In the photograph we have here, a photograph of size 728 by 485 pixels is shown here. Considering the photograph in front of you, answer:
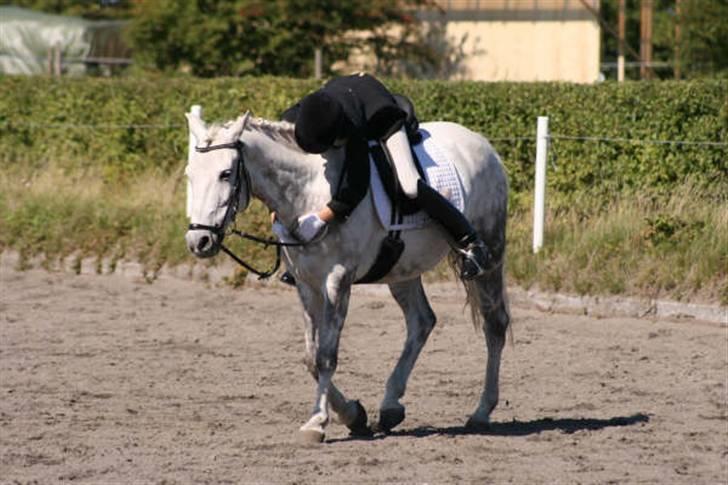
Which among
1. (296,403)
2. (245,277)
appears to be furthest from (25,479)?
(245,277)

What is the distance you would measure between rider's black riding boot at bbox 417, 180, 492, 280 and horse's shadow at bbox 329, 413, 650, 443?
0.88 m

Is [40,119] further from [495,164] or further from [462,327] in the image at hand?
[495,164]

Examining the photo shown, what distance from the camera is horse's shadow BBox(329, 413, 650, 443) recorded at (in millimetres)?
8945

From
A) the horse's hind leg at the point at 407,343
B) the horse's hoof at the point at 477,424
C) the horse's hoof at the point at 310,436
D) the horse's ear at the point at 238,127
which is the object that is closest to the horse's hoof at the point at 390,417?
the horse's hind leg at the point at 407,343

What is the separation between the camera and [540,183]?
15.0 metres

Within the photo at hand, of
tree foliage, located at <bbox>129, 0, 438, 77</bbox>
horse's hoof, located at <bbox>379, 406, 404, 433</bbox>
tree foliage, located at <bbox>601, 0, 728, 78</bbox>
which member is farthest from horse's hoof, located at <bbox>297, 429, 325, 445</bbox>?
tree foliage, located at <bbox>129, 0, 438, 77</bbox>

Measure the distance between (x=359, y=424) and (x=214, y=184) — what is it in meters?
1.73

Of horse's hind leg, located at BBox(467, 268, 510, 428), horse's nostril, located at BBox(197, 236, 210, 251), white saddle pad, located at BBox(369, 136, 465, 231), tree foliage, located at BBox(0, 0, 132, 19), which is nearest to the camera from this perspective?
horse's nostril, located at BBox(197, 236, 210, 251)

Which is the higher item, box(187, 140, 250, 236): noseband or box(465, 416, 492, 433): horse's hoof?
box(187, 140, 250, 236): noseband

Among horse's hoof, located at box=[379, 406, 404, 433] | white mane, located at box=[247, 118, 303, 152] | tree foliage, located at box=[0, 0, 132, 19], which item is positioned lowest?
horse's hoof, located at box=[379, 406, 404, 433]

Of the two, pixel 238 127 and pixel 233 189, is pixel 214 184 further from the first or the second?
pixel 238 127

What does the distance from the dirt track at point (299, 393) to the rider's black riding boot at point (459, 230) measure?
0.94m

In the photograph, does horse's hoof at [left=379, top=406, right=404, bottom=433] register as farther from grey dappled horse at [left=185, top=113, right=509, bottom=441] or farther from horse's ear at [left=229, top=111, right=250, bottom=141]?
horse's ear at [left=229, top=111, right=250, bottom=141]

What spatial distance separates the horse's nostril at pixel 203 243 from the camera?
7.86m
